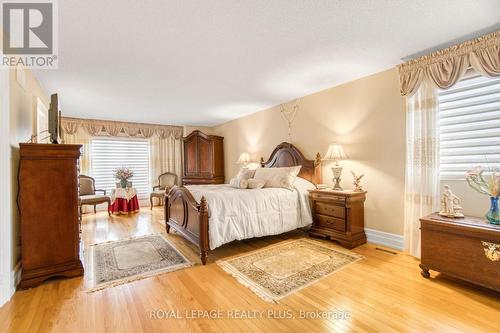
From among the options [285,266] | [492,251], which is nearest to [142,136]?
[285,266]

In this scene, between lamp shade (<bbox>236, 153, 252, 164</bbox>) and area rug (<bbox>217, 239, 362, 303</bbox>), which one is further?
lamp shade (<bbox>236, 153, 252, 164</bbox>)

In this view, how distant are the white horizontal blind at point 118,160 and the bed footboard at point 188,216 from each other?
304 centimetres

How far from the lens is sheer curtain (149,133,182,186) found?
6719mm

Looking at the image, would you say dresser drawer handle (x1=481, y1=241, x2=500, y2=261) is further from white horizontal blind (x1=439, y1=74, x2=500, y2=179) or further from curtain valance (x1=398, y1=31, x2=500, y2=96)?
curtain valance (x1=398, y1=31, x2=500, y2=96)

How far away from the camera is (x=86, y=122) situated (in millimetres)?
5832

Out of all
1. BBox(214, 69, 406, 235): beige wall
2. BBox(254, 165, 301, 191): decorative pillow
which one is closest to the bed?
BBox(254, 165, 301, 191): decorative pillow

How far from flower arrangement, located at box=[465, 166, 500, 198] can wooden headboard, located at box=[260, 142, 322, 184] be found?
197 cm

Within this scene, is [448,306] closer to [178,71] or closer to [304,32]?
[304,32]

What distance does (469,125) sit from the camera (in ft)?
8.22

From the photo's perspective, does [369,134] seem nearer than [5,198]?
No

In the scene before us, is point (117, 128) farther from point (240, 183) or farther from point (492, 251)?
point (492, 251)

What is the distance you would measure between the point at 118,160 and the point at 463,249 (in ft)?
22.9

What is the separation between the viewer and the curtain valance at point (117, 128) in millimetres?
5656

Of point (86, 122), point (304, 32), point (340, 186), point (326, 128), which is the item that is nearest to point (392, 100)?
point (326, 128)
